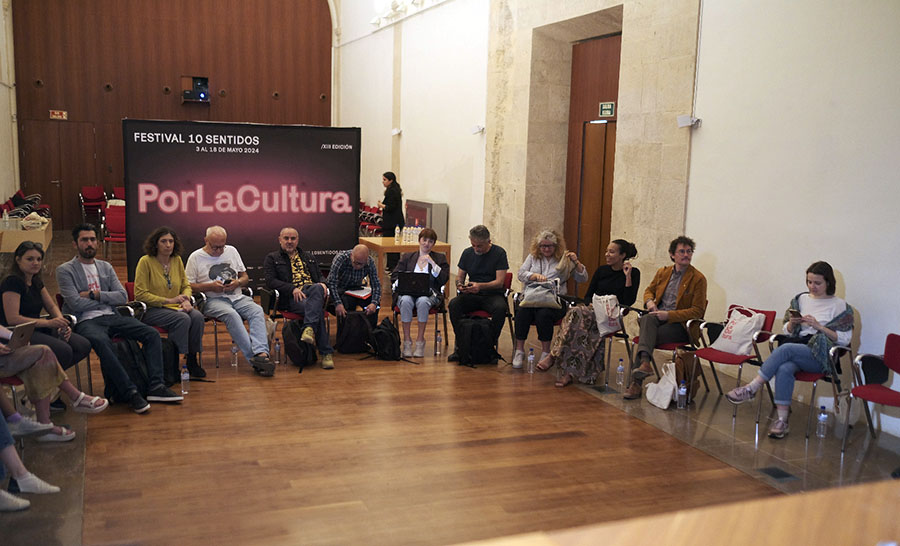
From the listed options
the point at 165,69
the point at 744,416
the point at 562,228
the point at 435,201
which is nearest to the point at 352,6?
the point at 165,69

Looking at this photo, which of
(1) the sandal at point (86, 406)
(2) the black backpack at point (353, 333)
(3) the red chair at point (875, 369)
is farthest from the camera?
(2) the black backpack at point (353, 333)

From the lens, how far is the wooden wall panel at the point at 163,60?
16703 mm

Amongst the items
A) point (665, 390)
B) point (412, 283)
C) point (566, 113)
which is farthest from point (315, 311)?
point (566, 113)

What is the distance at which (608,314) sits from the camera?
6555 mm

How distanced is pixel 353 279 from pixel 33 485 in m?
3.58

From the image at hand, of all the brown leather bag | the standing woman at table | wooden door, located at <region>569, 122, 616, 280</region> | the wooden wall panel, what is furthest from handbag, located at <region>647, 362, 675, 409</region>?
the wooden wall panel

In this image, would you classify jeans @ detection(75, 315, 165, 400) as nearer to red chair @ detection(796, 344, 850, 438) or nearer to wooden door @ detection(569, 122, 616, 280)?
red chair @ detection(796, 344, 850, 438)

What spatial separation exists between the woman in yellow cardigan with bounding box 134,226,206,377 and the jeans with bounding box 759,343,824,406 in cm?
428

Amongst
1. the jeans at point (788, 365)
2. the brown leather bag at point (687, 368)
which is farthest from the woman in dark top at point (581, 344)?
the jeans at point (788, 365)

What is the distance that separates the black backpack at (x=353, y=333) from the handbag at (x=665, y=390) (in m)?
2.60

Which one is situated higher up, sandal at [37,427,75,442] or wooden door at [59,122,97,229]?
wooden door at [59,122,97,229]

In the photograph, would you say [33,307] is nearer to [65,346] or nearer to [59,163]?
[65,346]

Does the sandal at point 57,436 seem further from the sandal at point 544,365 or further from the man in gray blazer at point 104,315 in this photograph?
the sandal at point 544,365

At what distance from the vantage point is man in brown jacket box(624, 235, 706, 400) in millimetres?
6297
